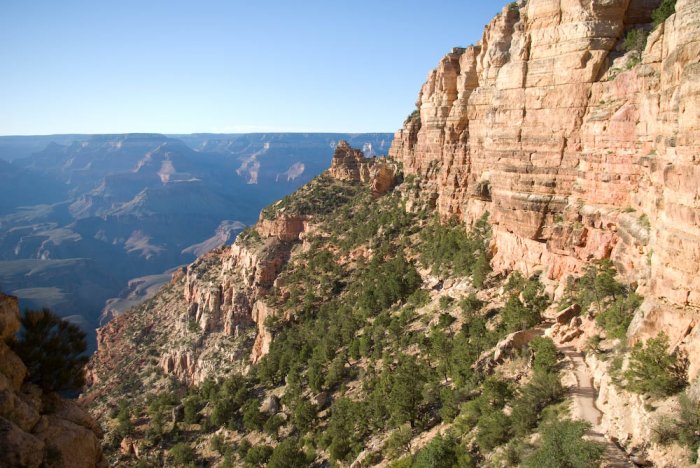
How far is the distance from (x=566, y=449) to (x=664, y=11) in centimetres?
2537

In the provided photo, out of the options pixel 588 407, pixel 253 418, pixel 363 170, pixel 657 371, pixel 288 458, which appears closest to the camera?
pixel 657 371

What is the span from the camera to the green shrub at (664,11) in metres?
27.0

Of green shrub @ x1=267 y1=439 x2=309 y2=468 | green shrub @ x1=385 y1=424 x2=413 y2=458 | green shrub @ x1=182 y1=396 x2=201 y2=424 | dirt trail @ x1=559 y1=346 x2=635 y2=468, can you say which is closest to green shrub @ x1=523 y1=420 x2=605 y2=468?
dirt trail @ x1=559 y1=346 x2=635 y2=468

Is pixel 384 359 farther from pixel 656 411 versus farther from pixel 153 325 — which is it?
pixel 153 325

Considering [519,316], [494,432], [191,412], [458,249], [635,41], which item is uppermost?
[635,41]

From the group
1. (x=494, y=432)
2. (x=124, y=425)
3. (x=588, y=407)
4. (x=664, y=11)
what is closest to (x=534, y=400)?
(x=588, y=407)

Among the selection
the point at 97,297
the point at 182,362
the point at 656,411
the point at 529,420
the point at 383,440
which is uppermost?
the point at 656,411

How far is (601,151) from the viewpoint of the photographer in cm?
2777

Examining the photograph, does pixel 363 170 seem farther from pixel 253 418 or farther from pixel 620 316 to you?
pixel 620 316

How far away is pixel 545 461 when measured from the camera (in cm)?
1666

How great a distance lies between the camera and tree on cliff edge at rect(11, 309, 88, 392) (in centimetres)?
1838

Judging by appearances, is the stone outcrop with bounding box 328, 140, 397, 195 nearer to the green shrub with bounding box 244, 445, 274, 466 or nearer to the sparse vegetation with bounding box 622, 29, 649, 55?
the sparse vegetation with bounding box 622, 29, 649, 55

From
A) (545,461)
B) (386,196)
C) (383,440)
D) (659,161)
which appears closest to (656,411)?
(545,461)

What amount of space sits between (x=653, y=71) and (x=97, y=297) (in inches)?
7321
